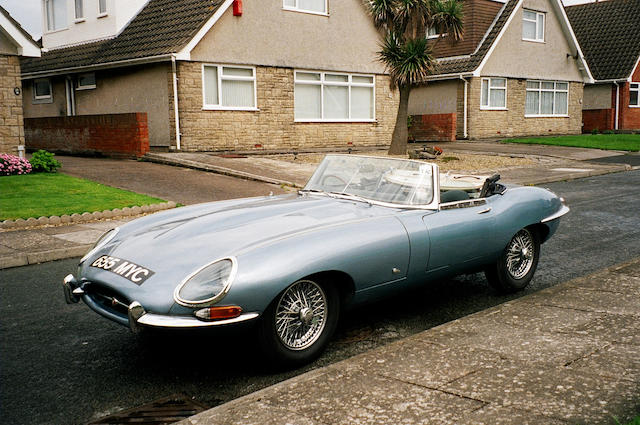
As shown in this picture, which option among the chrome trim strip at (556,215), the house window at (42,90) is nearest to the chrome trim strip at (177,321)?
the chrome trim strip at (556,215)

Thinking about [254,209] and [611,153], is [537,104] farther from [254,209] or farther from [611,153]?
[254,209]

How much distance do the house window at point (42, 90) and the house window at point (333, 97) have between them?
32.6 ft

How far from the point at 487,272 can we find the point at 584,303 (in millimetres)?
898

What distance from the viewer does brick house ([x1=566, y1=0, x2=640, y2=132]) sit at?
36625 mm

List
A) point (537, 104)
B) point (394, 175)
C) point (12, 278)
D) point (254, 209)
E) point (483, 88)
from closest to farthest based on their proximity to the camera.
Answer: point (254, 209) < point (394, 175) < point (12, 278) < point (483, 88) < point (537, 104)

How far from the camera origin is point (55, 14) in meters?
25.2

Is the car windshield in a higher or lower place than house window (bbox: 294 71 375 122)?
lower

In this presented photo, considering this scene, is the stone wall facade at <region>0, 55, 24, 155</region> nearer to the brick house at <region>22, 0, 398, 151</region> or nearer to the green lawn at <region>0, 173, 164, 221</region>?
the green lawn at <region>0, 173, 164, 221</region>

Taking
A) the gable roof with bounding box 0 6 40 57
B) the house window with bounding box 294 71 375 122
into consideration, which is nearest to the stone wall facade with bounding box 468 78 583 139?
the house window with bounding box 294 71 375 122

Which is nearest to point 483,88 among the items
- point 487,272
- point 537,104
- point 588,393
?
point 537,104

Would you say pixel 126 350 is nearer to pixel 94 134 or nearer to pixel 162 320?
pixel 162 320

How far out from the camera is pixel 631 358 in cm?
394

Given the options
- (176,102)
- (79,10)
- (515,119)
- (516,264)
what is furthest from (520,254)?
(515,119)

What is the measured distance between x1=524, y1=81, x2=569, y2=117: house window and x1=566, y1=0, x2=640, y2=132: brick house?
429 centimetres
